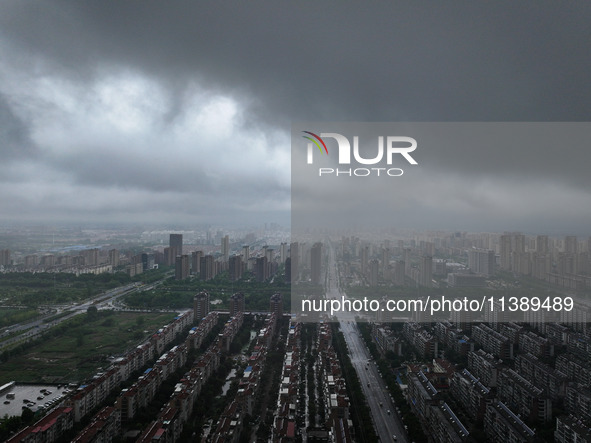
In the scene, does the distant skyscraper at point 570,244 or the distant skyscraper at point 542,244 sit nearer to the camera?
the distant skyscraper at point 570,244

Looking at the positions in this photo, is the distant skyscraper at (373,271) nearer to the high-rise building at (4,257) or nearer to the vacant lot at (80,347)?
the vacant lot at (80,347)

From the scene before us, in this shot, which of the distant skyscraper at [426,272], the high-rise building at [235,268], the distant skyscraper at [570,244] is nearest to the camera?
the distant skyscraper at [570,244]

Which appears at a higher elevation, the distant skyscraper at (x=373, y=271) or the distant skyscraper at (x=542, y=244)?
the distant skyscraper at (x=542, y=244)

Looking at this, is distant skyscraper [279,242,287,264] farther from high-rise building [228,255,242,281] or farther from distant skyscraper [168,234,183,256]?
distant skyscraper [168,234,183,256]

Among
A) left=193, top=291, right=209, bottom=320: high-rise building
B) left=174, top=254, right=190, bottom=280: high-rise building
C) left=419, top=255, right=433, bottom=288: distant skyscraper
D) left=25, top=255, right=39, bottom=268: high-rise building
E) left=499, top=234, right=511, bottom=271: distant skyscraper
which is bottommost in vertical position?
left=193, top=291, right=209, bottom=320: high-rise building

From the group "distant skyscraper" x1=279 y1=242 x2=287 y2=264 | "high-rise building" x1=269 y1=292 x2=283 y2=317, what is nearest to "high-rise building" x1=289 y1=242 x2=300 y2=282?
"high-rise building" x1=269 y1=292 x2=283 y2=317

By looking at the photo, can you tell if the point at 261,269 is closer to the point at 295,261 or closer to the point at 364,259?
the point at 295,261

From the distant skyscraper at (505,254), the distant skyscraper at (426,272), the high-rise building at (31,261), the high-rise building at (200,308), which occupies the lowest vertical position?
the high-rise building at (200,308)

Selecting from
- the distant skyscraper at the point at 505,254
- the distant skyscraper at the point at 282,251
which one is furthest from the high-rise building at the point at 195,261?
the distant skyscraper at the point at 505,254
